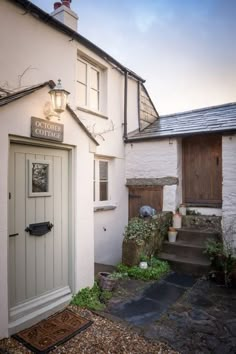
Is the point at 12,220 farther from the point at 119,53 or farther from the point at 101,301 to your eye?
the point at 119,53

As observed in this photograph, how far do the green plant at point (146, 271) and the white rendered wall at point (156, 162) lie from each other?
201 cm

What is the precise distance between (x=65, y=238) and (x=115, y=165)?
363cm

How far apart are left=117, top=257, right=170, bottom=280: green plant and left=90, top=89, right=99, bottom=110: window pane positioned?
14.6ft

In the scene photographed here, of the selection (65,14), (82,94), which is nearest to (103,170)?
(82,94)

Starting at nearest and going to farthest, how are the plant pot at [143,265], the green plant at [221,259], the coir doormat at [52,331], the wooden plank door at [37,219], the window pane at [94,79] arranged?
the coir doormat at [52,331], the wooden plank door at [37,219], the green plant at [221,259], the plant pot at [143,265], the window pane at [94,79]

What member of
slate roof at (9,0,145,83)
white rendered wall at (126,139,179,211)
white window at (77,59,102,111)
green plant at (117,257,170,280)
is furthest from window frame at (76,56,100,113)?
green plant at (117,257,170,280)

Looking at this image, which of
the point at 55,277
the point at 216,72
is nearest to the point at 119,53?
the point at 216,72

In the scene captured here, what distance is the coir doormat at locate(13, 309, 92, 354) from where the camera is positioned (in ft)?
10.1

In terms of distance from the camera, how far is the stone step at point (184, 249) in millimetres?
6047

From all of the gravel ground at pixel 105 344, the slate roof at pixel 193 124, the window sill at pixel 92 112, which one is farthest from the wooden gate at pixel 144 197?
the gravel ground at pixel 105 344

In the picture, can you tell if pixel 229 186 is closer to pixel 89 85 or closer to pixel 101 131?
pixel 101 131

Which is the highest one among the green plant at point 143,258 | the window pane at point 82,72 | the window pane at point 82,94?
the window pane at point 82,72

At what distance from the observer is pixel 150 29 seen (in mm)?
8875

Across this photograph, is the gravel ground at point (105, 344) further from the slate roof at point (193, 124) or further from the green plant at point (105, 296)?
the slate roof at point (193, 124)
